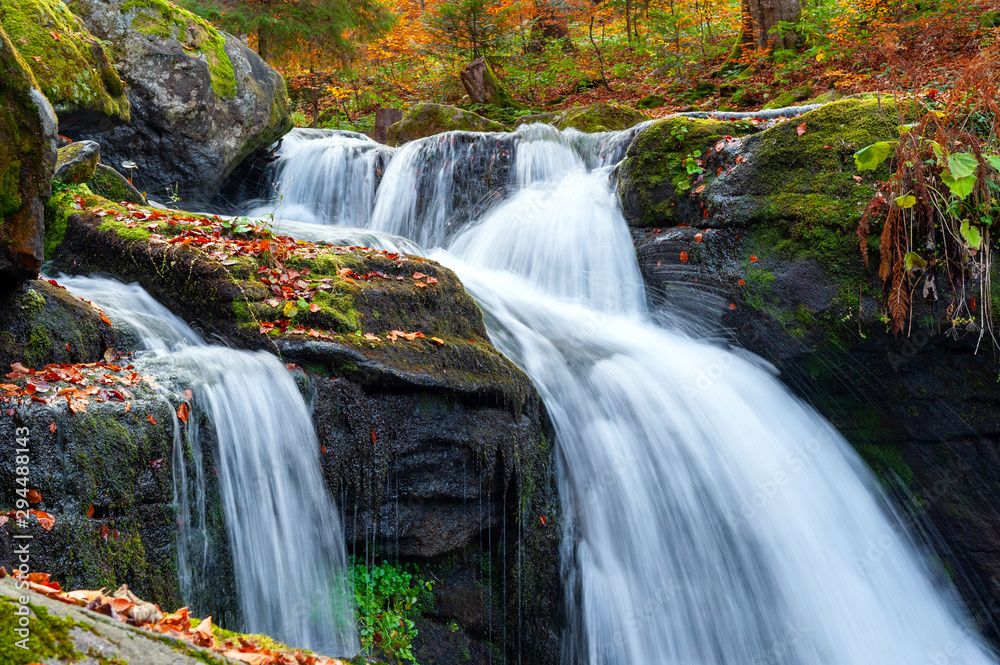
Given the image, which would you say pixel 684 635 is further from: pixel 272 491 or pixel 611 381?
pixel 272 491

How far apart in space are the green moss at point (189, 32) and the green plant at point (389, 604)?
703cm

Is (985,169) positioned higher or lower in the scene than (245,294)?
higher

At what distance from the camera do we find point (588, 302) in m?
6.92

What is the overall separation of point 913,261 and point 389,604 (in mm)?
4753

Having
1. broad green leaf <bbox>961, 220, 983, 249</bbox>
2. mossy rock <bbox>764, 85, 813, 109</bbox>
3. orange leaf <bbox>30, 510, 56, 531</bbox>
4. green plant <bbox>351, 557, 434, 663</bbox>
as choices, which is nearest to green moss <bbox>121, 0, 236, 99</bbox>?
green plant <bbox>351, 557, 434, 663</bbox>

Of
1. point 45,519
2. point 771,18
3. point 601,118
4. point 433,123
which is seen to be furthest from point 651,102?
point 45,519

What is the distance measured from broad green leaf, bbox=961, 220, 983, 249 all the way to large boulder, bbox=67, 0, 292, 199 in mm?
8198

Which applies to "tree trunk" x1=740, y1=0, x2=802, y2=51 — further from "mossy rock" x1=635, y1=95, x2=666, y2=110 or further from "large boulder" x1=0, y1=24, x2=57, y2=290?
"large boulder" x1=0, y1=24, x2=57, y2=290

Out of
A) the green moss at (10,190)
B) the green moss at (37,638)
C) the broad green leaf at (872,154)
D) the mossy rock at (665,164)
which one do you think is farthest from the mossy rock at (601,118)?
the green moss at (37,638)

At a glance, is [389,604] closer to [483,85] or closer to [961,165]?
[961,165]

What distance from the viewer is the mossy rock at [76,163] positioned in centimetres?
539

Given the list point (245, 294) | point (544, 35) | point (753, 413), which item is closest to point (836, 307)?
point (753, 413)

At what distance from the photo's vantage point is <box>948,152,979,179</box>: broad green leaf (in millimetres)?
4562

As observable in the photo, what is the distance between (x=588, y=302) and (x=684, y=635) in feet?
11.5
